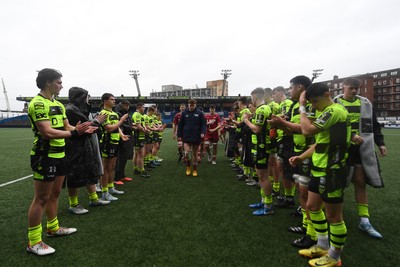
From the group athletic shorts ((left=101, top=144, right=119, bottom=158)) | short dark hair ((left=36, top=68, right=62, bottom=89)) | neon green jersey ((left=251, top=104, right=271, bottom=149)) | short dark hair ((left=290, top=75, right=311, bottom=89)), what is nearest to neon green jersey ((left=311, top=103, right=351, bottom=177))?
short dark hair ((left=290, top=75, right=311, bottom=89))

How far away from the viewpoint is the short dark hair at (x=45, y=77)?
2783 millimetres

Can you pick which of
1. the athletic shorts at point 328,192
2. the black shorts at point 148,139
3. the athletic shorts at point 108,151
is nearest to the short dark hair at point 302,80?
the athletic shorts at point 328,192

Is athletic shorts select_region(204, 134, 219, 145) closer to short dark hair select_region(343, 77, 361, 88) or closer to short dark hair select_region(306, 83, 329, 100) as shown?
short dark hair select_region(343, 77, 361, 88)

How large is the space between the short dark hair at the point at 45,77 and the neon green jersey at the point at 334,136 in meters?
3.19

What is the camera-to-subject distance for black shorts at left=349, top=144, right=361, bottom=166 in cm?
335

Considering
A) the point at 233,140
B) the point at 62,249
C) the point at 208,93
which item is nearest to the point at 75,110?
the point at 62,249

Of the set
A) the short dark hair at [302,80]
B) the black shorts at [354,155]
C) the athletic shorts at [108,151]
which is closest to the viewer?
the short dark hair at [302,80]

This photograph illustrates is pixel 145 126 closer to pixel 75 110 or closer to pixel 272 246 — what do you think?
pixel 75 110

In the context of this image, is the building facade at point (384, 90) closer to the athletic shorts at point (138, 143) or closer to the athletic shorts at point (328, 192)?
the athletic shorts at point (138, 143)

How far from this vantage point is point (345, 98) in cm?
348

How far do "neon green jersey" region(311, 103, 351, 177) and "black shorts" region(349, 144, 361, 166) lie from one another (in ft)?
4.04

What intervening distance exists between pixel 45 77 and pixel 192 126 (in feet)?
14.9

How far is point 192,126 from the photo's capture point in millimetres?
6988

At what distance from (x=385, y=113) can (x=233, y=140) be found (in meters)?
79.5
